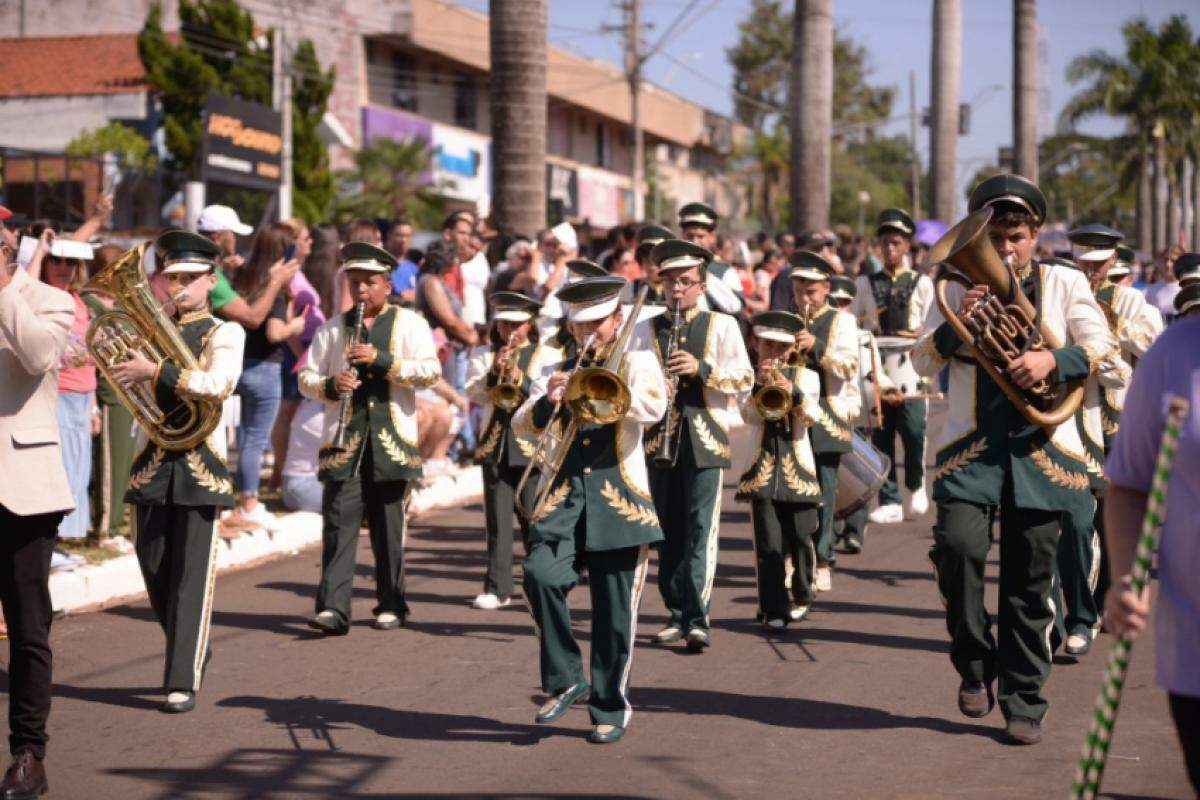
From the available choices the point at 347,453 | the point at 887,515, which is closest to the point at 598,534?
the point at 347,453

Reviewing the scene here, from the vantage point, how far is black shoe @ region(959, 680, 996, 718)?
7.32 m

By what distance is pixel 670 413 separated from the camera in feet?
30.0

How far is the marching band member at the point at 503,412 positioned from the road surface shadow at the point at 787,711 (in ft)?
8.40

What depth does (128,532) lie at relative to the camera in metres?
12.0

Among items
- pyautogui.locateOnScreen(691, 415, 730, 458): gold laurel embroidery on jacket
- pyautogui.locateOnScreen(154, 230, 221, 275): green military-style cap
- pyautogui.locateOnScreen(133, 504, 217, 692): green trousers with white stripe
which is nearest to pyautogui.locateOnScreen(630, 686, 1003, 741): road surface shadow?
pyautogui.locateOnScreen(691, 415, 730, 458): gold laurel embroidery on jacket

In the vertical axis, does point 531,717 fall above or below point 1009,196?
below

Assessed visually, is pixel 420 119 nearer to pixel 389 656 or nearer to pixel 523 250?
pixel 523 250

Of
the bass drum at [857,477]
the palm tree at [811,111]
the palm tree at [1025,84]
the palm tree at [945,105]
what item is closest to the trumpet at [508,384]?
the bass drum at [857,477]

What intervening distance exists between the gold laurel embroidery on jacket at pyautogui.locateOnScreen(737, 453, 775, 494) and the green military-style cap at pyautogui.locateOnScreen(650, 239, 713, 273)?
129cm

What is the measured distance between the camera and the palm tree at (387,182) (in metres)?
41.3

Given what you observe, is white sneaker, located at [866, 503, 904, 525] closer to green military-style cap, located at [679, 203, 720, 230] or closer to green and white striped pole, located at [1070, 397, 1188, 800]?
green military-style cap, located at [679, 203, 720, 230]

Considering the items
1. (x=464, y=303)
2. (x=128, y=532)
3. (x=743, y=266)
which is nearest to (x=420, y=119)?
(x=743, y=266)

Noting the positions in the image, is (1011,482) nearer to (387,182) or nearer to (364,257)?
(364,257)

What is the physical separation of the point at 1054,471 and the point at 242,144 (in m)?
26.3
